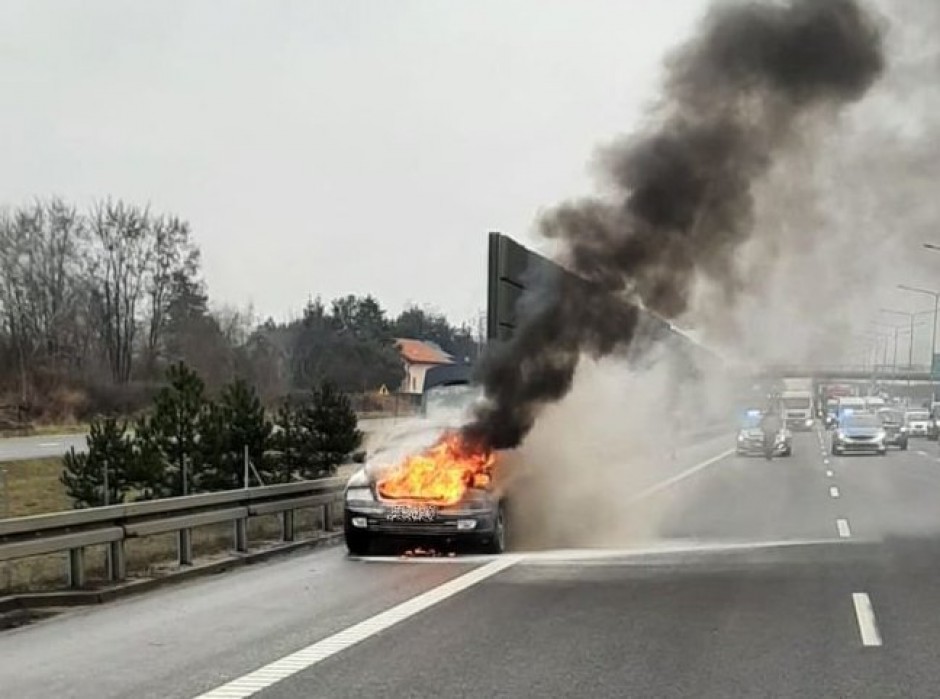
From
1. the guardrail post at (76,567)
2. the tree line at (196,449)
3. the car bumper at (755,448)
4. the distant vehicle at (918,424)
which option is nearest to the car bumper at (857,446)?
the car bumper at (755,448)

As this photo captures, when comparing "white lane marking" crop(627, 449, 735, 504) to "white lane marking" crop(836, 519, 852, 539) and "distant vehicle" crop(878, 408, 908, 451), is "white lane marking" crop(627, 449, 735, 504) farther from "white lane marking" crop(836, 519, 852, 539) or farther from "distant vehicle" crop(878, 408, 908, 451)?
"distant vehicle" crop(878, 408, 908, 451)

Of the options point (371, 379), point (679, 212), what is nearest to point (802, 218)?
point (679, 212)

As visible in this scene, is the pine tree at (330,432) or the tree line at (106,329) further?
the tree line at (106,329)

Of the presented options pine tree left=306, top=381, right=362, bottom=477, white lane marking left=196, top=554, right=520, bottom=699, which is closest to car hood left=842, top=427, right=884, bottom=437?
pine tree left=306, top=381, right=362, bottom=477

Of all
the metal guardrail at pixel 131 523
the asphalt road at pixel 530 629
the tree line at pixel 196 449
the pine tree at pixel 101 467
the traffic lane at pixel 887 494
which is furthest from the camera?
the tree line at pixel 196 449

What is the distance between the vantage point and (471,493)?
43.2 feet

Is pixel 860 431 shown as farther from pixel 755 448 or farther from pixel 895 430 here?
pixel 895 430

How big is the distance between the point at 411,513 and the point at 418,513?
77 mm

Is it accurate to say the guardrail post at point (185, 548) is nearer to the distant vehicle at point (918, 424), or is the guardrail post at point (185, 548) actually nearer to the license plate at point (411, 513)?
the license plate at point (411, 513)

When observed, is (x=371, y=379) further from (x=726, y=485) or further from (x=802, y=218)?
(x=802, y=218)

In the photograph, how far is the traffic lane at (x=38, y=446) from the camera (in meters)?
30.4

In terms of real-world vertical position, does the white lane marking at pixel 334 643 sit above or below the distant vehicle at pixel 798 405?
above

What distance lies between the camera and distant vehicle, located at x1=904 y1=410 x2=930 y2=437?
6399cm

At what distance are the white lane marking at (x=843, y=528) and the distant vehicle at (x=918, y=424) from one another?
49.1 meters
